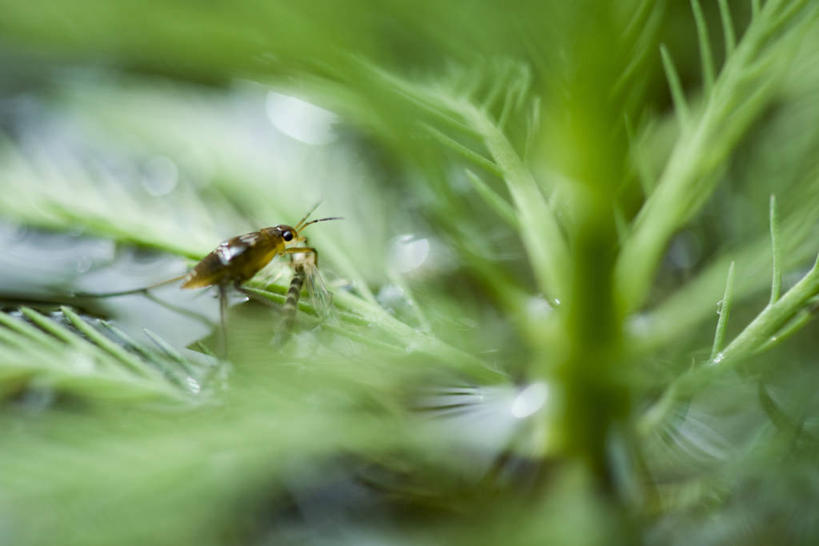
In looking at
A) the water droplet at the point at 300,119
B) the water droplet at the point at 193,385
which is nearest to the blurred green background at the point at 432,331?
the water droplet at the point at 193,385

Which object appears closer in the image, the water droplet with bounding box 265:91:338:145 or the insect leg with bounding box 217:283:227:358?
the insect leg with bounding box 217:283:227:358

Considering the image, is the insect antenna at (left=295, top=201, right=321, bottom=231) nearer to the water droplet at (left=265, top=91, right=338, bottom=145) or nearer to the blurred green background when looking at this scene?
the blurred green background

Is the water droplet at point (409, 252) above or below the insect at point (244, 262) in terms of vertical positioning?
above

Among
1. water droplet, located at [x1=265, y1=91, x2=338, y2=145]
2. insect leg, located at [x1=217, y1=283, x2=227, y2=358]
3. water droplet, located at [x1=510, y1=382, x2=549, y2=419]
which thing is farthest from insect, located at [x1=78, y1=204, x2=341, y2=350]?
water droplet, located at [x1=265, y1=91, x2=338, y2=145]

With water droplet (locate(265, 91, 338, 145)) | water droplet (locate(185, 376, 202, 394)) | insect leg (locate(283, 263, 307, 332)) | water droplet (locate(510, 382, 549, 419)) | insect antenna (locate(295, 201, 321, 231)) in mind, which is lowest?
water droplet (locate(510, 382, 549, 419))

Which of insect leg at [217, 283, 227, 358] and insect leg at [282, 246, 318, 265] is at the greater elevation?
insect leg at [282, 246, 318, 265]

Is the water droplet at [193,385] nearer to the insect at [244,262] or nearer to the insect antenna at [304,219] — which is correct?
the insect at [244,262]
